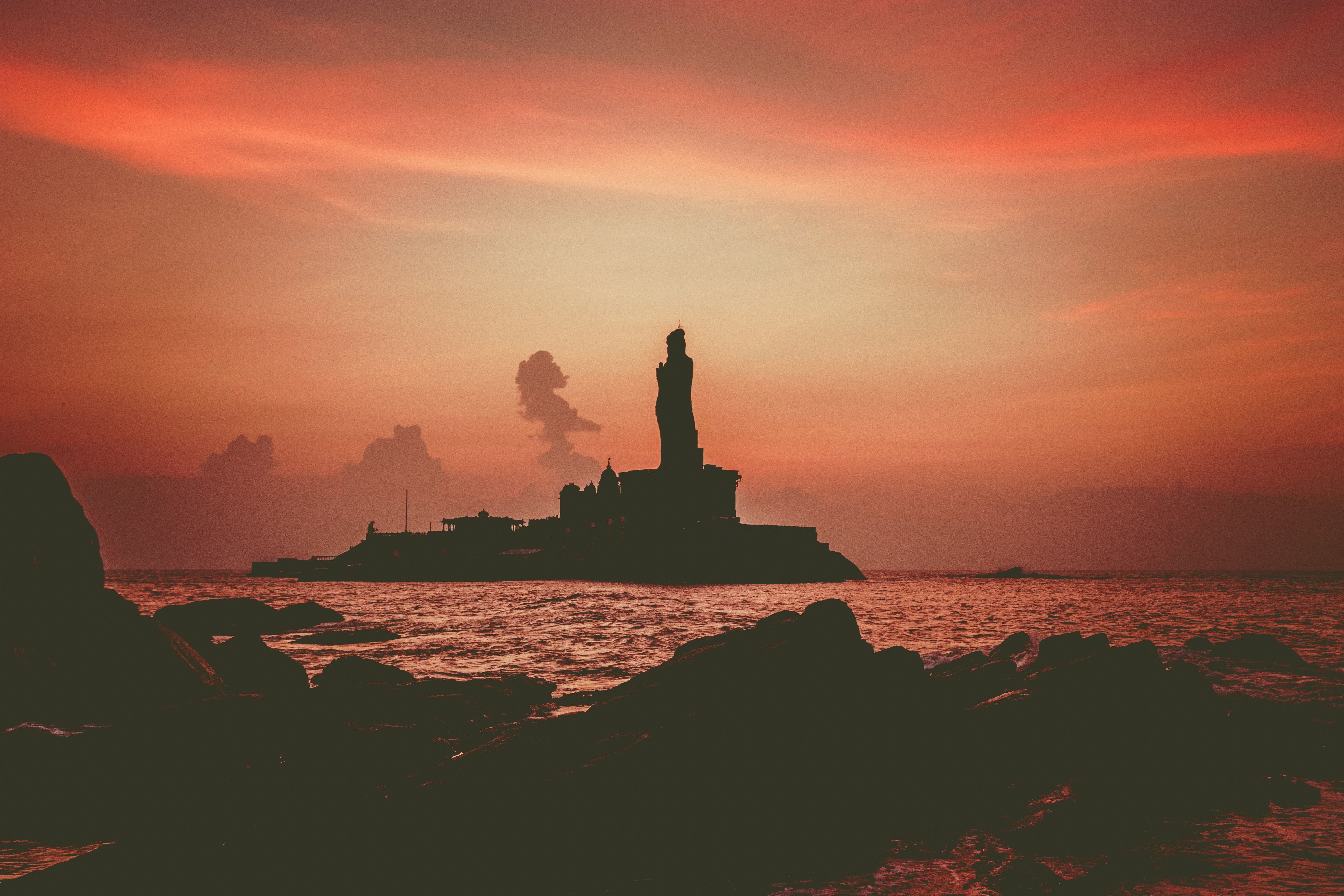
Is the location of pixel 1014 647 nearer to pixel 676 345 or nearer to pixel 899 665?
pixel 899 665

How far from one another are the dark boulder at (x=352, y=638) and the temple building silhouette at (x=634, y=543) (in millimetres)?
104213

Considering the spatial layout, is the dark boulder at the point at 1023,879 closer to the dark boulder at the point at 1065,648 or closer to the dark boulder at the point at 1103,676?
the dark boulder at the point at 1103,676

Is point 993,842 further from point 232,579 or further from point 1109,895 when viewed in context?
point 232,579

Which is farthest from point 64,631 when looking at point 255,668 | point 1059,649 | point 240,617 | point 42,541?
point 240,617

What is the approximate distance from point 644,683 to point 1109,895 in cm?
712

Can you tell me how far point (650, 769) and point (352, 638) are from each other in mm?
31862

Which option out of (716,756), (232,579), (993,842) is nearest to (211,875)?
(716,756)

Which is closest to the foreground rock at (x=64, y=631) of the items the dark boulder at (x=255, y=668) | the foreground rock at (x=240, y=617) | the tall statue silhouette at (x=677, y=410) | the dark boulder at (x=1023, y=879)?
the dark boulder at (x=255, y=668)

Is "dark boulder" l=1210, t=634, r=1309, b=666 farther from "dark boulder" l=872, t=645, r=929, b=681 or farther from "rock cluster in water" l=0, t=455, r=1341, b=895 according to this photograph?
"dark boulder" l=872, t=645, r=929, b=681

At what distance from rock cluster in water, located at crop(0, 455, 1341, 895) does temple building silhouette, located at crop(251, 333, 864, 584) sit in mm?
129338

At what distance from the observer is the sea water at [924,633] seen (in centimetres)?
1038

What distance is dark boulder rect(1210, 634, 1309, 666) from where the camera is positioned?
79.9ft

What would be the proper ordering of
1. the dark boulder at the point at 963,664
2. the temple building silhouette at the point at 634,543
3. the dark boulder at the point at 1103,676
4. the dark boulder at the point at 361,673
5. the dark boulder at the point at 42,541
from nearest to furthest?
the dark boulder at the point at 1103,676 → the dark boulder at the point at 42,541 → the dark boulder at the point at 963,664 → the dark boulder at the point at 361,673 → the temple building silhouette at the point at 634,543

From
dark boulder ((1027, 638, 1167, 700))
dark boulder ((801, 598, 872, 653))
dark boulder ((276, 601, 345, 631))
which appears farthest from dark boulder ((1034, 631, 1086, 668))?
dark boulder ((276, 601, 345, 631))
